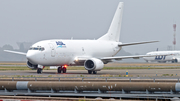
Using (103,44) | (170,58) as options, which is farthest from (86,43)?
(170,58)

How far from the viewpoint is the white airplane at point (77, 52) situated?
38125 mm

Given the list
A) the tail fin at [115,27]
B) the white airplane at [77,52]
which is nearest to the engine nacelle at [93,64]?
the white airplane at [77,52]

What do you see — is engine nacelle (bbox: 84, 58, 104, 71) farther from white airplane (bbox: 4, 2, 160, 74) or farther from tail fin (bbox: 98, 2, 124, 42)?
tail fin (bbox: 98, 2, 124, 42)

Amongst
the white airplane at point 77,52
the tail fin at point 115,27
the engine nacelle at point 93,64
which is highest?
the tail fin at point 115,27

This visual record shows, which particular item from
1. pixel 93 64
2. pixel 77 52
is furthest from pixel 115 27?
pixel 93 64

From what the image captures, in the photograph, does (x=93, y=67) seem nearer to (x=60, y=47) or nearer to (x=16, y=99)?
A: (x=60, y=47)

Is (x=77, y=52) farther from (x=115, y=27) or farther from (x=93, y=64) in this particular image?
(x=115, y=27)

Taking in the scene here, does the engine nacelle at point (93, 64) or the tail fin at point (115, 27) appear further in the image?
the tail fin at point (115, 27)

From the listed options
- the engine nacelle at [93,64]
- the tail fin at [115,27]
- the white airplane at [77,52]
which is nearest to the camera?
Result: the white airplane at [77,52]

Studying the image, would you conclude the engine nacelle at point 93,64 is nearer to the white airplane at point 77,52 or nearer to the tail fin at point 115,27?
the white airplane at point 77,52

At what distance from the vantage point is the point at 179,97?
15055mm

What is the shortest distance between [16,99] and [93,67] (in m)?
25.1

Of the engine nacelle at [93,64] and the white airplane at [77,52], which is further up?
the white airplane at [77,52]

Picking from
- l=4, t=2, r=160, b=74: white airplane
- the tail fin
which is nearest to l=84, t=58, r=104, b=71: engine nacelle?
l=4, t=2, r=160, b=74: white airplane
